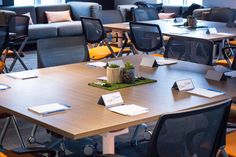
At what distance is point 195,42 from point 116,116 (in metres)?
2.30

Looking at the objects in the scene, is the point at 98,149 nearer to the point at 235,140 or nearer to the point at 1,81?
the point at 1,81

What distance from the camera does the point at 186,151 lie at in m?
2.51

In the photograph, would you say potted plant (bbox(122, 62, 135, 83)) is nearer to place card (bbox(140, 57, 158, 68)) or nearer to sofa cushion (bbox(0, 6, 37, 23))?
place card (bbox(140, 57, 158, 68))

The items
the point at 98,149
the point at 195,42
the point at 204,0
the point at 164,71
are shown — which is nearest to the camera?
Result: the point at 164,71

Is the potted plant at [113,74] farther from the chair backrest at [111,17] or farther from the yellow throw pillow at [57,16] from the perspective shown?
the yellow throw pillow at [57,16]

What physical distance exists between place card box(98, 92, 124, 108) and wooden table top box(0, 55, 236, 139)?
1.6 inches

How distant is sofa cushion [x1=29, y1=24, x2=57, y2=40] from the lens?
10.3m

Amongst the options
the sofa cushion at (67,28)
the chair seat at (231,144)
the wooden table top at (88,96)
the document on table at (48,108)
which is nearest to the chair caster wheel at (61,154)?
the wooden table top at (88,96)

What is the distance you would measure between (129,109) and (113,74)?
664 mm

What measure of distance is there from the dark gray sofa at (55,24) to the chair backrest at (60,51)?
499 cm

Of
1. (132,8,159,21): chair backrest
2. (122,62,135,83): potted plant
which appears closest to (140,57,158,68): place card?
(122,62,135,83): potted plant

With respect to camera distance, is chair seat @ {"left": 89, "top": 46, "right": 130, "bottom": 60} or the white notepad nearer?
the white notepad

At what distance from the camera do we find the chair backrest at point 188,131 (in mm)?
2377

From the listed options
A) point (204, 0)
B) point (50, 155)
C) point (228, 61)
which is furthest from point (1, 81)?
point (204, 0)
